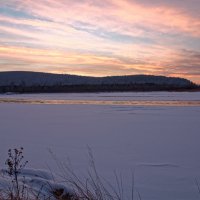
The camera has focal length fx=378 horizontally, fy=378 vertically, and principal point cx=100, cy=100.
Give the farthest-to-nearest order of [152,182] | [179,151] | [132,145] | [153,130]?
[153,130]
[132,145]
[179,151]
[152,182]

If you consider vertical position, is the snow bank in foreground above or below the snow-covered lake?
below

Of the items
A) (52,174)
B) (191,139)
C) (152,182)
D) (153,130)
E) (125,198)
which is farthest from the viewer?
(153,130)

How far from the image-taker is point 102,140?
8961 millimetres

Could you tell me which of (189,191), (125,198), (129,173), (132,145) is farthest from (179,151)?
(125,198)

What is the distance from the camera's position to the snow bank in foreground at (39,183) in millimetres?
4801

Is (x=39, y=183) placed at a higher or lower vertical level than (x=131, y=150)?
lower

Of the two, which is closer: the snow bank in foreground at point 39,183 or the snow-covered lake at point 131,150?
the snow bank in foreground at point 39,183

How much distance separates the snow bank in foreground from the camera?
480 centimetres

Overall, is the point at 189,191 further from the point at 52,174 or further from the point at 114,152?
the point at 114,152

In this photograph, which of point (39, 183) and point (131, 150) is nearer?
point (39, 183)

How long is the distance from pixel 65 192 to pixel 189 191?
1.64m

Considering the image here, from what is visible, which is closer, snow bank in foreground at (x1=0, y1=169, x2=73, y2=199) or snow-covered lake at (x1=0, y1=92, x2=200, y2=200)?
snow bank in foreground at (x1=0, y1=169, x2=73, y2=199)

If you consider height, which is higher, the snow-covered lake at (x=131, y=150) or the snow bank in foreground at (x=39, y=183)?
the snow-covered lake at (x=131, y=150)

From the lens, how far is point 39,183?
5.46 metres
